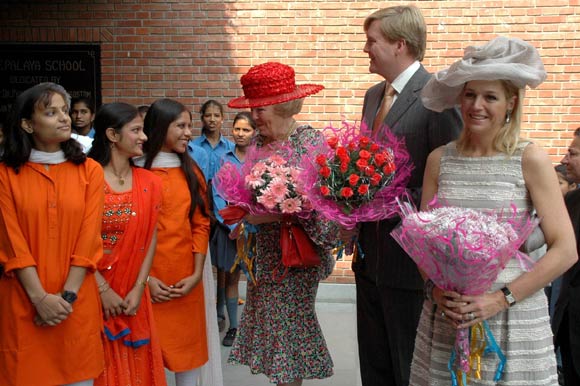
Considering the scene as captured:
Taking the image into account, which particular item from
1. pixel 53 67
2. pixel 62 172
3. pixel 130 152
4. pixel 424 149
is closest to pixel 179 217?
pixel 130 152

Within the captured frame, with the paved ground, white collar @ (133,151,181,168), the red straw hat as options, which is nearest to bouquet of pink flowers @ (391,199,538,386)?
the red straw hat

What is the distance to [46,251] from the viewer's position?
357cm

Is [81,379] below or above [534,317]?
below

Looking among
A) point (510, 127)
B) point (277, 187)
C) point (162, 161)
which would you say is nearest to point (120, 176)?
point (162, 161)

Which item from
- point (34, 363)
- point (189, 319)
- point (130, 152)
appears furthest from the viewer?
point (189, 319)

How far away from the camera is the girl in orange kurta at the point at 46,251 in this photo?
3.51 metres

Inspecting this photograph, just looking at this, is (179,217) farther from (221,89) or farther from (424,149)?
(221,89)

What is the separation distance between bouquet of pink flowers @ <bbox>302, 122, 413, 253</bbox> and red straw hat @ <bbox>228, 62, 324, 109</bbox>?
2.12 ft

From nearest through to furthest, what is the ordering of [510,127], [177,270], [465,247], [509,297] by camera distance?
[465,247]
[509,297]
[510,127]
[177,270]

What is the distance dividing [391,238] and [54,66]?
20.0ft

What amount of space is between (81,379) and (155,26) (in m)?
5.55

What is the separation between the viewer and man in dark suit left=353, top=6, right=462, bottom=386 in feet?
11.9

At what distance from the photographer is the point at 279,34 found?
27.0 feet

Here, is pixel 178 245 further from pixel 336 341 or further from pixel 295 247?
pixel 336 341
